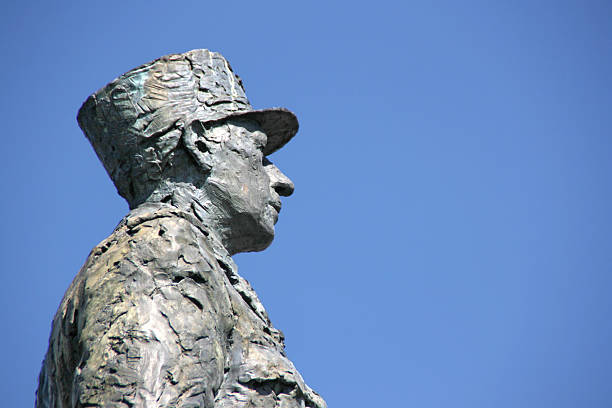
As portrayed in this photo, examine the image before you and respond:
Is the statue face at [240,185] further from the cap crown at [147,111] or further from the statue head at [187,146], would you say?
the cap crown at [147,111]

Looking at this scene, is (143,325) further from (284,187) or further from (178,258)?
(284,187)

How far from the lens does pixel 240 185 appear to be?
8.68 metres

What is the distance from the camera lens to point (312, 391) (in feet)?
27.5

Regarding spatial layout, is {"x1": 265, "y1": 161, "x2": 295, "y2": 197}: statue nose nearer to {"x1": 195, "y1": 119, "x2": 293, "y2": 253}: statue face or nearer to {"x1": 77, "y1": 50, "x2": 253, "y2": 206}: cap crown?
{"x1": 195, "y1": 119, "x2": 293, "y2": 253}: statue face

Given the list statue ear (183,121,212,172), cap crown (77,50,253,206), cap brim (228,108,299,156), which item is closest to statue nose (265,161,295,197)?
cap brim (228,108,299,156)

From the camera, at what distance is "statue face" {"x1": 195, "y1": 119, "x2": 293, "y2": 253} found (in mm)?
8602

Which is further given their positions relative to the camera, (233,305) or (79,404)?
(233,305)

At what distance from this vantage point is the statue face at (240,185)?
8602mm

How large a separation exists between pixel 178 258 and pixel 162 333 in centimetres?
70

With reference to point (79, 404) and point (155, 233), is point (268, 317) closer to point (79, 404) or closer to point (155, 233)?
point (155, 233)

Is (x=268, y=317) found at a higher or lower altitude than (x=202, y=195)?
lower

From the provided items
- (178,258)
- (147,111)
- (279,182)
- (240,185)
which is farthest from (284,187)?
(178,258)

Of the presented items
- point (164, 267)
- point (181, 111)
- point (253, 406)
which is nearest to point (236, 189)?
point (181, 111)

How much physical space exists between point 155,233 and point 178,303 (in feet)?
2.15
